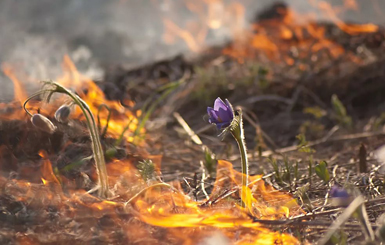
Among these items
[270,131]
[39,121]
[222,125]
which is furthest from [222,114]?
[270,131]

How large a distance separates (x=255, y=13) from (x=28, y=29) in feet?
11.4

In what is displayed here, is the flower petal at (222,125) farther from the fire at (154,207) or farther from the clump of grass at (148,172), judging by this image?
the clump of grass at (148,172)

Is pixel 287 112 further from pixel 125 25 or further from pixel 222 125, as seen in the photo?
pixel 125 25

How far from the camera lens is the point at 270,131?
4.19 m

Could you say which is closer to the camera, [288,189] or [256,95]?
[288,189]

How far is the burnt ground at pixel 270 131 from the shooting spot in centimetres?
192

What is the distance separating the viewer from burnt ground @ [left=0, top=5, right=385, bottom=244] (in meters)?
1.92

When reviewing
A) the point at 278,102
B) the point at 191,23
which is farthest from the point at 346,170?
the point at 191,23

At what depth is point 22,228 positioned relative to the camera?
1800mm

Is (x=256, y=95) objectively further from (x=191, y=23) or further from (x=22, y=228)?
(x=191, y=23)

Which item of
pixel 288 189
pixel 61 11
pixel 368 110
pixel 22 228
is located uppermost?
pixel 61 11

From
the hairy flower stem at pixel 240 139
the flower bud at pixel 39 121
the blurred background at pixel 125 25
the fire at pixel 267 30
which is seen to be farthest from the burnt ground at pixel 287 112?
the blurred background at pixel 125 25


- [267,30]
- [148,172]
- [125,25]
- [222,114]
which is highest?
[222,114]

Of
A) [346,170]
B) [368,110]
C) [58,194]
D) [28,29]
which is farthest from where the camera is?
[28,29]
